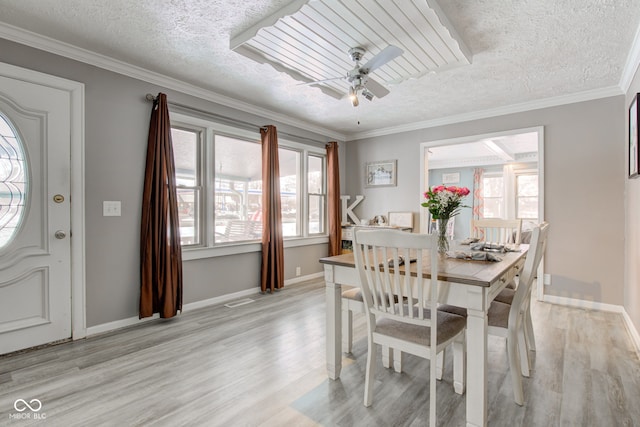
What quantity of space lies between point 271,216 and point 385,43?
248 cm

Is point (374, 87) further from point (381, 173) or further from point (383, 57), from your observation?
point (381, 173)

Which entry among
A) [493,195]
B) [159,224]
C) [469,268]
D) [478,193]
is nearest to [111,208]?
[159,224]

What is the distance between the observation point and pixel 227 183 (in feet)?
12.9

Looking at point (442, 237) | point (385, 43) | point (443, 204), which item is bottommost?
point (442, 237)

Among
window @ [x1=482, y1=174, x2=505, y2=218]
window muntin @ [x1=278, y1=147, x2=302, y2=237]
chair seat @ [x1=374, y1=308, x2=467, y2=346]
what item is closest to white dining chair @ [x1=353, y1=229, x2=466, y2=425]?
chair seat @ [x1=374, y1=308, x2=467, y2=346]

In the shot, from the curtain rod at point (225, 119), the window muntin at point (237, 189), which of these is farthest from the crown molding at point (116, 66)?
the window muntin at point (237, 189)

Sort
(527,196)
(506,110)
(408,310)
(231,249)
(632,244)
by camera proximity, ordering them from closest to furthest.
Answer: (408,310), (632,244), (231,249), (506,110), (527,196)

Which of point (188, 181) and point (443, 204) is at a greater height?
point (188, 181)

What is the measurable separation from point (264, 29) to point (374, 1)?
78cm

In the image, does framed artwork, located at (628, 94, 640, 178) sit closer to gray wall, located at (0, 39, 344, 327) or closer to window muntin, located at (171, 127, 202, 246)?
window muntin, located at (171, 127, 202, 246)

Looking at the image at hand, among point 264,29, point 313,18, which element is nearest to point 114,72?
point 264,29

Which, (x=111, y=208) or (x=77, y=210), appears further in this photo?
(x=111, y=208)

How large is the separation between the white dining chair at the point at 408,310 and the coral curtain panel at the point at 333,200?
335 centimetres

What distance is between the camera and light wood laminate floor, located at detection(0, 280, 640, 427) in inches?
67.7
